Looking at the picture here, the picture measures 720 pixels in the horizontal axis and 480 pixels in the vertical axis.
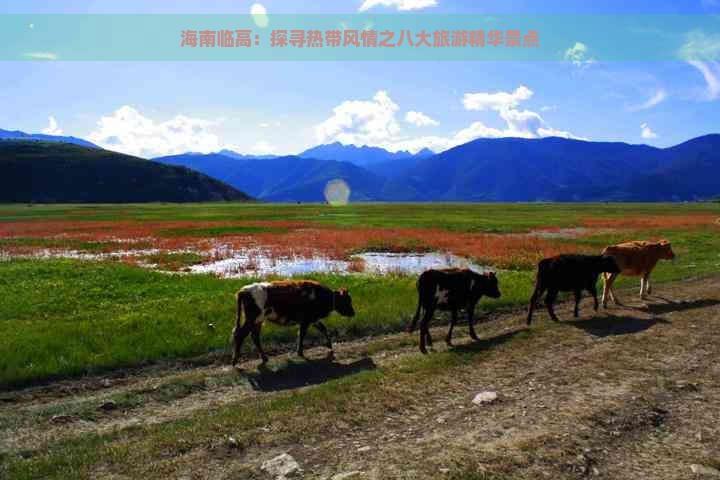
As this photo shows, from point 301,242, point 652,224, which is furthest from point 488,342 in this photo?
point 652,224

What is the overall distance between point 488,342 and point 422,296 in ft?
7.82

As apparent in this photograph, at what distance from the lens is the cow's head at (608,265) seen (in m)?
17.9

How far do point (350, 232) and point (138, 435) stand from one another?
4918 cm

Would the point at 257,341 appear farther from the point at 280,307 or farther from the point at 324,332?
the point at 324,332

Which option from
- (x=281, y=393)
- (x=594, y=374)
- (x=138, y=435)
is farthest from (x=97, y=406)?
(x=594, y=374)

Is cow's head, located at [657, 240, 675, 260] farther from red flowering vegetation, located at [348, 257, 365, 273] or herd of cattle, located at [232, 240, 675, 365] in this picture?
red flowering vegetation, located at [348, 257, 365, 273]

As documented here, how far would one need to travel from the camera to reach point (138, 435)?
8625mm

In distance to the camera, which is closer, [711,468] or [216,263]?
[711,468]

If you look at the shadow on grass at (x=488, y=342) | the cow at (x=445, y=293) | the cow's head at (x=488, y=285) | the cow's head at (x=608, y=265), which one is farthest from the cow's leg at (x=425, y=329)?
the cow's head at (x=608, y=265)

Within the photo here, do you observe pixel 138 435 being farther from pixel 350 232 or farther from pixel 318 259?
pixel 350 232

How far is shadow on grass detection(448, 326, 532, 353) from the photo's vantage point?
43.5 ft

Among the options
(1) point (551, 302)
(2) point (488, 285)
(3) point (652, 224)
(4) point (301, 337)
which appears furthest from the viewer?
(3) point (652, 224)

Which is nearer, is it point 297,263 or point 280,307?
point 280,307

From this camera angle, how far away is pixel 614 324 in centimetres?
1540
